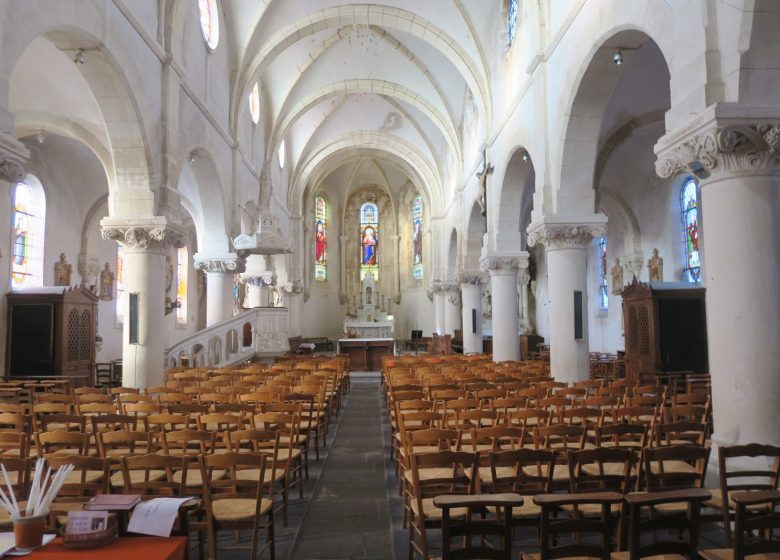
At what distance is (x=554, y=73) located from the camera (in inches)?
480

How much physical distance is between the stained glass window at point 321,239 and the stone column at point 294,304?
5.06 metres

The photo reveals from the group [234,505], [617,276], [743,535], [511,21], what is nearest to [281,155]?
[511,21]

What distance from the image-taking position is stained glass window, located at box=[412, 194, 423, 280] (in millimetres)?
40500

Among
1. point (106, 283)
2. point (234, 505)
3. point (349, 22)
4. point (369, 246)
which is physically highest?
point (349, 22)

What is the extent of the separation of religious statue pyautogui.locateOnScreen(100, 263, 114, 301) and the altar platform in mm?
9209

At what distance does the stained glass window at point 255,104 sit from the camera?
912 inches

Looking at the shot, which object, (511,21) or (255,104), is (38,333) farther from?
(511,21)

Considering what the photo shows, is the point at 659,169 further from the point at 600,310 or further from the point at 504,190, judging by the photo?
the point at 600,310

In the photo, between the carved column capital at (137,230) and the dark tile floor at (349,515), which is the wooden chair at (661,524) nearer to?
the dark tile floor at (349,515)

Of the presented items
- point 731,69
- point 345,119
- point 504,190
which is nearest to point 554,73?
point 504,190

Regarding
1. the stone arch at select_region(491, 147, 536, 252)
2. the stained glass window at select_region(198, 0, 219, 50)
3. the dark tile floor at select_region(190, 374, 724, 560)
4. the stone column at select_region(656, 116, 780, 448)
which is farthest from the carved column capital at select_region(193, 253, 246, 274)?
the stone column at select_region(656, 116, 780, 448)

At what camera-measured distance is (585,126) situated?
11477 millimetres

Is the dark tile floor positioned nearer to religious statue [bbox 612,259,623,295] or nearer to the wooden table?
the wooden table

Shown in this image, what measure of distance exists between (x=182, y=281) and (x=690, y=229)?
21.4m
